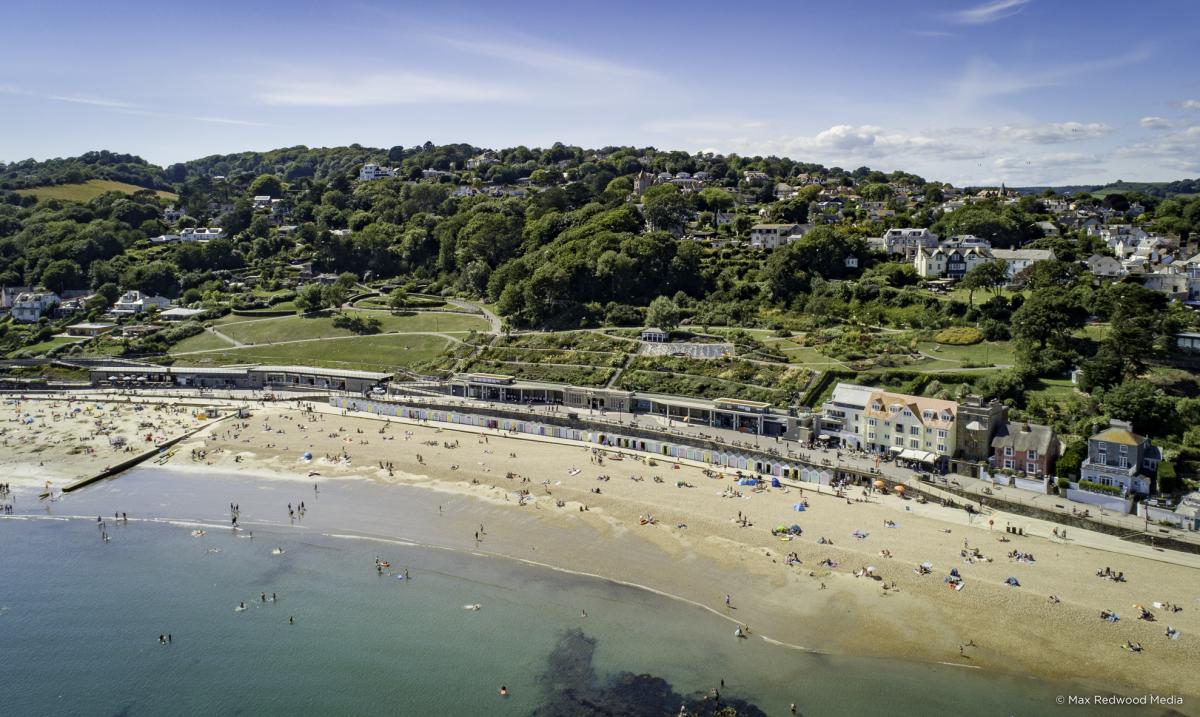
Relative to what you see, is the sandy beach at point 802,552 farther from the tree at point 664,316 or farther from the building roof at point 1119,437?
the tree at point 664,316

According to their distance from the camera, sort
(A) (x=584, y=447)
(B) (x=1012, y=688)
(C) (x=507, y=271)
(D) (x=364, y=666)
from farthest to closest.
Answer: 1. (C) (x=507, y=271)
2. (A) (x=584, y=447)
3. (D) (x=364, y=666)
4. (B) (x=1012, y=688)

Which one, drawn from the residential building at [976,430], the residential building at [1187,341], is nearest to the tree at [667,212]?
the residential building at [1187,341]

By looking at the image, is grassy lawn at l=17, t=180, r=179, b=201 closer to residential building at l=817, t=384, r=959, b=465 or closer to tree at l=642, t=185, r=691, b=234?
tree at l=642, t=185, r=691, b=234

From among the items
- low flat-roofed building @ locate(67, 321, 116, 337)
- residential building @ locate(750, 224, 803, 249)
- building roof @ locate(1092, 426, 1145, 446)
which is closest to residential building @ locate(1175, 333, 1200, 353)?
building roof @ locate(1092, 426, 1145, 446)

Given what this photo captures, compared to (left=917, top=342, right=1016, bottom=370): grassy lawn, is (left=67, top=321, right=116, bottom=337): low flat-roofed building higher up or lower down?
lower down

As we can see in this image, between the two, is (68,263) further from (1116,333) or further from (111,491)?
(1116,333)

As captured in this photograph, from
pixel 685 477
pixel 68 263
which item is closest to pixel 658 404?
pixel 685 477

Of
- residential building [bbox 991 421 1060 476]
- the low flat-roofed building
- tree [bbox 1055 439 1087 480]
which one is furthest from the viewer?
the low flat-roofed building

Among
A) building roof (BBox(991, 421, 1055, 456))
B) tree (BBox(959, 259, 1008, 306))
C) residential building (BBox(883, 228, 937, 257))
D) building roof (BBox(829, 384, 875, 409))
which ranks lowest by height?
building roof (BBox(991, 421, 1055, 456))
